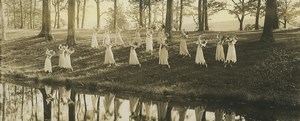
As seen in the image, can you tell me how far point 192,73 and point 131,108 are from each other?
6.89m

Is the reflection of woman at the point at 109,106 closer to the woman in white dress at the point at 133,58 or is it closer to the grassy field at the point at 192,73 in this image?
the grassy field at the point at 192,73

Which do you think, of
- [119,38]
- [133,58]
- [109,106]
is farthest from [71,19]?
[109,106]

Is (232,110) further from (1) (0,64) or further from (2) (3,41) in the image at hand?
(2) (3,41)

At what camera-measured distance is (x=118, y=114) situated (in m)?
18.0

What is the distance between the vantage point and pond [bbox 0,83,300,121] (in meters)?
17.5

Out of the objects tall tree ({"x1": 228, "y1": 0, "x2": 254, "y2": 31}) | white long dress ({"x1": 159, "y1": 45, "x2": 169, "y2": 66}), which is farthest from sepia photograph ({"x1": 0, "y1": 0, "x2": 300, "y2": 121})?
tall tree ({"x1": 228, "y1": 0, "x2": 254, "y2": 31})

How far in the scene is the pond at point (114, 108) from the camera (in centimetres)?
1753

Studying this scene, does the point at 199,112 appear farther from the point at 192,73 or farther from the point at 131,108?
the point at 192,73

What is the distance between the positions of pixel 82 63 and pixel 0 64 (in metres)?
7.36

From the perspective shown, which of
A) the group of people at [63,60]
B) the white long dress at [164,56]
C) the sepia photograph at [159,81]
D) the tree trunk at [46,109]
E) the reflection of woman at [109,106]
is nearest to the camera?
the tree trunk at [46,109]


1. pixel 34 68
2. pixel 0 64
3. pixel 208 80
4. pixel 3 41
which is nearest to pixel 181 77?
pixel 208 80

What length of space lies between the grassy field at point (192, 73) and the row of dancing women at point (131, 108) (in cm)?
205

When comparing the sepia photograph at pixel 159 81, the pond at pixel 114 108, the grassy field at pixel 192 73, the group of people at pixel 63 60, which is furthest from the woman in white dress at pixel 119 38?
the pond at pixel 114 108

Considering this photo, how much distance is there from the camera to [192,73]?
25219 millimetres
